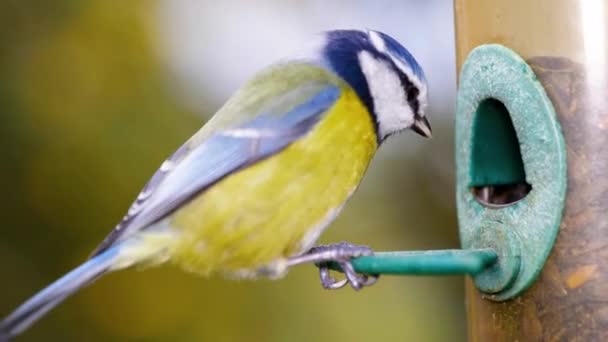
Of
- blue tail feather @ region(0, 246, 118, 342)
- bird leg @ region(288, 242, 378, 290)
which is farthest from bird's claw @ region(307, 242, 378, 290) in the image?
blue tail feather @ region(0, 246, 118, 342)

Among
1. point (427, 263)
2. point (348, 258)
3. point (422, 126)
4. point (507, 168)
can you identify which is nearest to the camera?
point (427, 263)

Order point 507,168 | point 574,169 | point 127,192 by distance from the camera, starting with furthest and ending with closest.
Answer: point 127,192 < point 507,168 < point 574,169

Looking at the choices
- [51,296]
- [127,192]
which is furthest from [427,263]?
[127,192]

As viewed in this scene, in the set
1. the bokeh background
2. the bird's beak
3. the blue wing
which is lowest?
the bokeh background

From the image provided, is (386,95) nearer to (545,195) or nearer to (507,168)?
(507,168)

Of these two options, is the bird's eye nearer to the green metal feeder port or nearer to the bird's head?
the bird's head

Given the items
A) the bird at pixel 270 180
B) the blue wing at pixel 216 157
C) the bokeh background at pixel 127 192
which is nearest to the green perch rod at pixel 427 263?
the bird at pixel 270 180

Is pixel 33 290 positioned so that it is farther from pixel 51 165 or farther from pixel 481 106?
pixel 481 106
